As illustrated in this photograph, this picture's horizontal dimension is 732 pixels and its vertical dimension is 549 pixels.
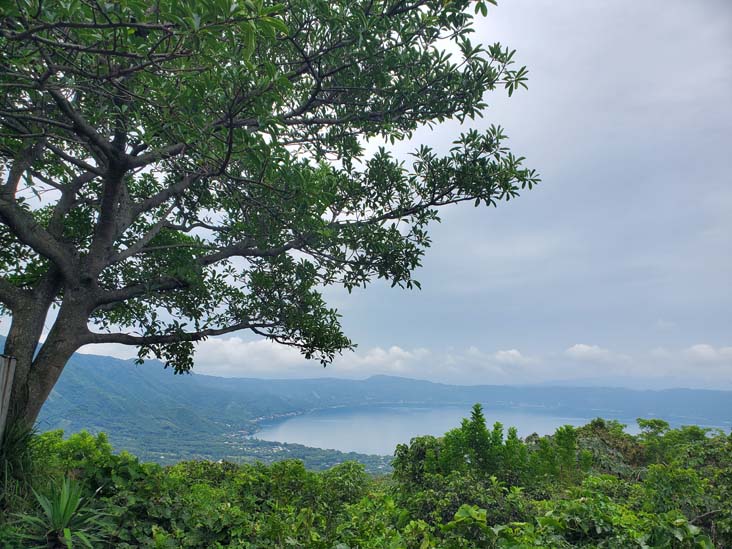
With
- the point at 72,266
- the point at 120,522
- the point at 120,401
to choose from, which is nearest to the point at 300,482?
the point at 120,522

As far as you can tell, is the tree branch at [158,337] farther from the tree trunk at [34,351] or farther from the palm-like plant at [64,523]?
the palm-like plant at [64,523]

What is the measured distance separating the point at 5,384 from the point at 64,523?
2.48 m

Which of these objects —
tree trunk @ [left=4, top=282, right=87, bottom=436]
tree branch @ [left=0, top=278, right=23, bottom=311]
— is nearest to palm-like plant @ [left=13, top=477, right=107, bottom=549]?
tree trunk @ [left=4, top=282, right=87, bottom=436]

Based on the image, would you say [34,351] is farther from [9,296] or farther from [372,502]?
[372,502]

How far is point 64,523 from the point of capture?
4.32 m

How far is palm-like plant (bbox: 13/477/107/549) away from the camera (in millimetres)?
4215

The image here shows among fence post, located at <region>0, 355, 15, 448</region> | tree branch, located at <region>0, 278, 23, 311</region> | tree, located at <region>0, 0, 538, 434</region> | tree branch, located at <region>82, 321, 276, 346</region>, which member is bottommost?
fence post, located at <region>0, 355, 15, 448</region>

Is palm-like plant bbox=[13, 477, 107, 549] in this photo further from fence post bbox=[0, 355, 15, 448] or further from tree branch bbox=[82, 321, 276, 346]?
tree branch bbox=[82, 321, 276, 346]

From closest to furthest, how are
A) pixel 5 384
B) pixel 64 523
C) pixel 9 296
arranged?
pixel 64 523, pixel 5 384, pixel 9 296

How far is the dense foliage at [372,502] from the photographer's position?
368 cm

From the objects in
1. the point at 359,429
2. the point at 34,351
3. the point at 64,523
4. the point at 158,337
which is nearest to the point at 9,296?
the point at 34,351

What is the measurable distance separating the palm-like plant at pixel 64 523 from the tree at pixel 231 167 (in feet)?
6.46

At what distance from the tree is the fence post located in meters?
0.20

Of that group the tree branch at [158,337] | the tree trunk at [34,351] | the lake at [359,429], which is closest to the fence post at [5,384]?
the tree trunk at [34,351]
